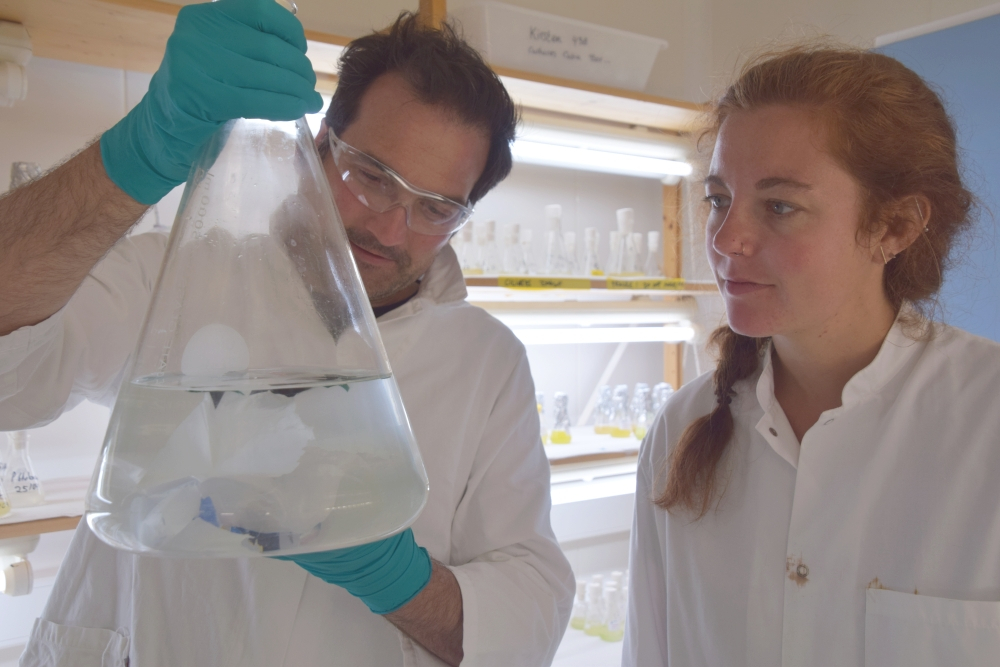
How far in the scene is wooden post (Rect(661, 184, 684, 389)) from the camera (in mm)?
2820

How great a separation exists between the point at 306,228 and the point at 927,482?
90 centimetres

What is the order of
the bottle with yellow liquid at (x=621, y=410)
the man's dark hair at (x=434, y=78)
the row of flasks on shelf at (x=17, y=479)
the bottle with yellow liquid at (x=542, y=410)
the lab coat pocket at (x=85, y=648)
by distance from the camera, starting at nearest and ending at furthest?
the lab coat pocket at (x=85, y=648) → the man's dark hair at (x=434, y=78) → the row of flasks on shelf at (x=17, y=479) → the bottle with yellow liquid at (x=542, y=410) → the bottle with yellow liquid at (x=621, y=410)

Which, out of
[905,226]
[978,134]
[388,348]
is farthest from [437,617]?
[978,134]

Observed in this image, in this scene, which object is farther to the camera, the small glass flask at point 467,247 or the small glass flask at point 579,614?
the small glass flask at point 579,614

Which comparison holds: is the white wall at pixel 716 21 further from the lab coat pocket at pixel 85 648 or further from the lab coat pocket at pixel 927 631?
the lab coat pocket at pixel 85 648

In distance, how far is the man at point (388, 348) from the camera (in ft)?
2.24

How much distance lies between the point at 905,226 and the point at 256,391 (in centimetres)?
99

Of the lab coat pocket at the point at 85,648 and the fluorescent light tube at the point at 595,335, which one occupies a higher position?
the fluorescent light tube at the point at 595,335

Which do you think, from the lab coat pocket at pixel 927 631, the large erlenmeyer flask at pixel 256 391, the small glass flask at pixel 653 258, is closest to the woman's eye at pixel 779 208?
the lab coat pocket at pixel 927 631

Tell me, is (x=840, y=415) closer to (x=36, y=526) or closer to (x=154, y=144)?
(x=154, y=144)

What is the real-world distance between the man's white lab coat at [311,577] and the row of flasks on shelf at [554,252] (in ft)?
3.01

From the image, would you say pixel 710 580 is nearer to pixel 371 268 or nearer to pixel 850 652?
pixel 850 652

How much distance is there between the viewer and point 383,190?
1.06 metres

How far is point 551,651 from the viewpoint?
111 centimetres
